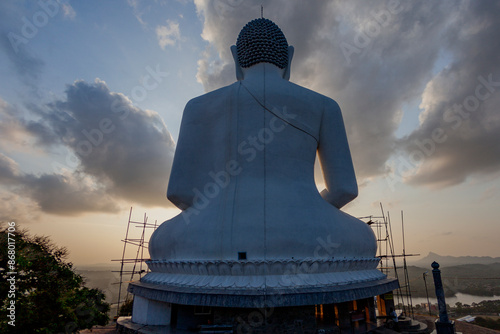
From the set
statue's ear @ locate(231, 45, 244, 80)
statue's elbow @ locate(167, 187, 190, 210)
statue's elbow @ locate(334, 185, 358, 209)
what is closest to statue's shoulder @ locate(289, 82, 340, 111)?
statue's ear @ locate(231, 45, 244, 80)

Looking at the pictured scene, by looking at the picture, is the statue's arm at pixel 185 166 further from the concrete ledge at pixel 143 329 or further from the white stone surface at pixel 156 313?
the concrete ledge at pixel 143 329

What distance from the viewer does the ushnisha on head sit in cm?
1025

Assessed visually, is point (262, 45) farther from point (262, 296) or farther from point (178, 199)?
point (262, 296)

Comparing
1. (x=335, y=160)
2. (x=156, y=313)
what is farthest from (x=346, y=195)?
(x=156, y=313)

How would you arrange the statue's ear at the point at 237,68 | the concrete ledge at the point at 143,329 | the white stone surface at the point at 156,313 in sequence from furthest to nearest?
the statue's ear at the point at 237,68 → the white stone surface at the point at 156,313 → the concrete ledge at the point at 143,329

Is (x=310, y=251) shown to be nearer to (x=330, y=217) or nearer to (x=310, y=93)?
(x=330, y=217)

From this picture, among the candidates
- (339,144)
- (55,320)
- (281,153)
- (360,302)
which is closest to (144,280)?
(55,320)

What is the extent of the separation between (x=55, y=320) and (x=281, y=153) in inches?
248

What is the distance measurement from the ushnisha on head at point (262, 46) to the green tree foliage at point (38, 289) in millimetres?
7982

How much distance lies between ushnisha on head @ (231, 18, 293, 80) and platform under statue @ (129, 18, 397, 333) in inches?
1.4

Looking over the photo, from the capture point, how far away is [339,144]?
944 centimetres

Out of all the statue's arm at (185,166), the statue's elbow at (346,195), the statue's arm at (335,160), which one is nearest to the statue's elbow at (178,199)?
the statue's arm at (185,166)

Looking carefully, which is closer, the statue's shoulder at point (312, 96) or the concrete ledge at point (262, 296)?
the concrete ledge at point (262, 296)

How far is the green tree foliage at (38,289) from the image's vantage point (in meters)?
5.02
